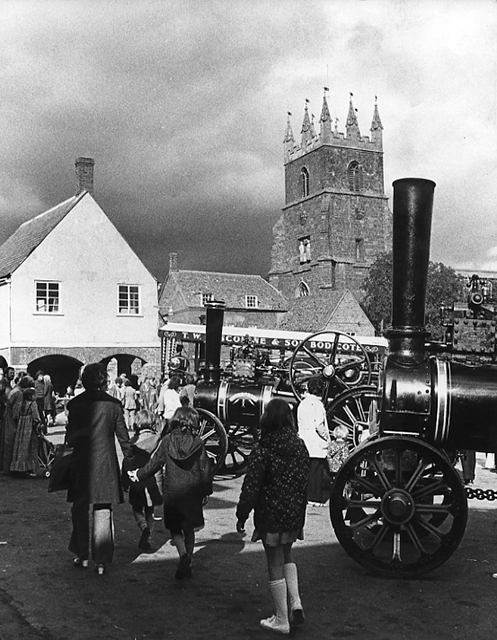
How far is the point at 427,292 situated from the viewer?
4534 cm

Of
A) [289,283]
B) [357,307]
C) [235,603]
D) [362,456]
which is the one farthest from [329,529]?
[289,283]

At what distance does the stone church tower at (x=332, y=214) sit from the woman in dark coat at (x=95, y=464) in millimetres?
59220

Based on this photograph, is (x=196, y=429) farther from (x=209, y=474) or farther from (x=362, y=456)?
(x=362, y=456)

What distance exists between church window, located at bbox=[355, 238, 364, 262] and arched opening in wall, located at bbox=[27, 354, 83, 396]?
41648 millimetres

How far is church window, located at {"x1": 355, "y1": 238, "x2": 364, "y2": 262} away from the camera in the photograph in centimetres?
6638

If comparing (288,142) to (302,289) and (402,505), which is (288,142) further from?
(402,505)

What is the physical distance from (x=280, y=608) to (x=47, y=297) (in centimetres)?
2336

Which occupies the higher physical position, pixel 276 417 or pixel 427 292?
pixel 427 292

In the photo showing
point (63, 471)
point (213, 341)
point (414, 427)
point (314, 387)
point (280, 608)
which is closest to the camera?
point (280, 608)

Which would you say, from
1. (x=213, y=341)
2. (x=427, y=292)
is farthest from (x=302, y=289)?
(x=213, y=341)

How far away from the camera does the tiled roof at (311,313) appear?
157 feet

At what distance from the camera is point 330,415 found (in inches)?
358

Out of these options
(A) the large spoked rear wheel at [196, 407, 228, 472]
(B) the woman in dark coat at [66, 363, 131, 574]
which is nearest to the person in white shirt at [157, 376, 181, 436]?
(A) the large spoked rear wheel at [196, 407, 228, 472]

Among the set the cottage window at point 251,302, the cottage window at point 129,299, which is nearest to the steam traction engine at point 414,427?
the cottage window at point 129,299
